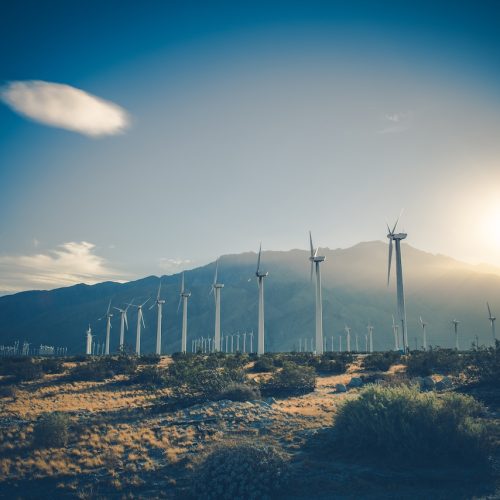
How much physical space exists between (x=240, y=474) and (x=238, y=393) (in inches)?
569

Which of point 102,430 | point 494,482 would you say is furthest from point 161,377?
point 494,482

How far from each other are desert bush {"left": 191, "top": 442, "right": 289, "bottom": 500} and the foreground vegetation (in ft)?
0.13

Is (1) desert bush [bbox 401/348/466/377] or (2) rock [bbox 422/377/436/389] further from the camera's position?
(1) desert bush [bbox 401/348/466/377]

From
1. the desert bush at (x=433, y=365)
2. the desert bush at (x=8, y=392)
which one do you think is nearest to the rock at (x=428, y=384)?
the desert bush at (x=433, y=365)

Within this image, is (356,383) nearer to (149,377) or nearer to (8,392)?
(149,377)

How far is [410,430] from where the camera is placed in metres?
17.4

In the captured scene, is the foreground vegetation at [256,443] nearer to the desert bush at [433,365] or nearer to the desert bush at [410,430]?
the desert bush at [410,430]

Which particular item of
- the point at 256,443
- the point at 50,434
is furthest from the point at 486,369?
the point at 50,434

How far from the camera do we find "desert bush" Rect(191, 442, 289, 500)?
592 inches

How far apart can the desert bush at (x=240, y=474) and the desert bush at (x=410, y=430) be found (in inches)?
151

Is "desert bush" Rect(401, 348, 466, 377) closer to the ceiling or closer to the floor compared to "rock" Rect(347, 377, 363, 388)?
closer to the ceiling

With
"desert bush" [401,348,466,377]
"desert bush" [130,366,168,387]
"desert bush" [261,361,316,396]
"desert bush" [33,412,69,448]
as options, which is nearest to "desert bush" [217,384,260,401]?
"desert bush" [261,361,316,396]

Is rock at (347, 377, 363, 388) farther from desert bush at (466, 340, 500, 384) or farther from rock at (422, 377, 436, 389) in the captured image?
desert bush at (466, 340, 500, 384)

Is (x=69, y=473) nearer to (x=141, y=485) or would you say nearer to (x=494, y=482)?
(x=141, y=485)
